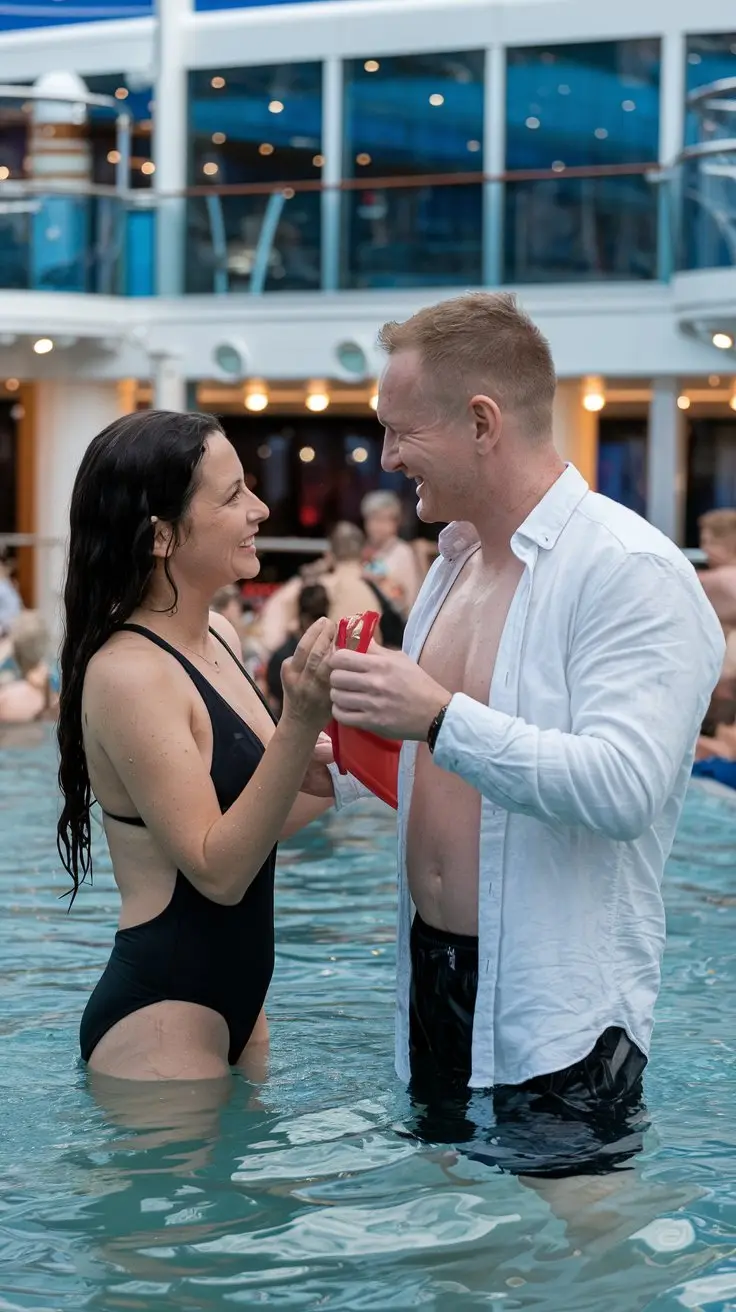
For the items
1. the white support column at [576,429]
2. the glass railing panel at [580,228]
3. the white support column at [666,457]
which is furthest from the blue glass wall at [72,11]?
the white support column at [666,457]

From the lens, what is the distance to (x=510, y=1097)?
302 cm

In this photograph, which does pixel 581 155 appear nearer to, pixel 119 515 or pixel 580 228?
pixel 580 228

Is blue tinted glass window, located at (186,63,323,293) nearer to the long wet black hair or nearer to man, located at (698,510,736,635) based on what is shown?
man, located at (698,510,736,635)

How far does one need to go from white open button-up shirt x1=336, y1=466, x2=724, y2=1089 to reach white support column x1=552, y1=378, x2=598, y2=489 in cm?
1654

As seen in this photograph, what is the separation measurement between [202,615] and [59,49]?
20057 millimetres

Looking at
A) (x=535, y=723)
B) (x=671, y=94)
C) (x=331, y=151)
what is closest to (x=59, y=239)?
→ (x=331, y=151)

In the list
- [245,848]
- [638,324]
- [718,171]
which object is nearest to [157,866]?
[245,848]

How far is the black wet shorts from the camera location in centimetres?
297

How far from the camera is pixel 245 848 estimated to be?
3090 millimetres

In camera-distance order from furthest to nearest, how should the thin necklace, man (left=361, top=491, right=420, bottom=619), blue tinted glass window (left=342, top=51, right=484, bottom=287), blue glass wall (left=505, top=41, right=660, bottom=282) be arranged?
blue tinted glass window (left=342, top=51, right=484, bottom=287) < blue glass wall (left=505, top=41, right=660, bottom=282) < man (left=361, top=491, right=420, bottom=619) < the thin necklace

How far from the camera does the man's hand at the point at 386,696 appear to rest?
2.73 metres

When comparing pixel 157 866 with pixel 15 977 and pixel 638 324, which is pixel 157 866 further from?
pixel 638 324

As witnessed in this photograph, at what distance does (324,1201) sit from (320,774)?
0.78 metres

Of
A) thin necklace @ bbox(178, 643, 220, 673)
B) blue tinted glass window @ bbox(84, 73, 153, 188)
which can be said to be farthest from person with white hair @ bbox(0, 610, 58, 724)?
blue tinted glass window @ bbox(84, 73, 153, 188)
